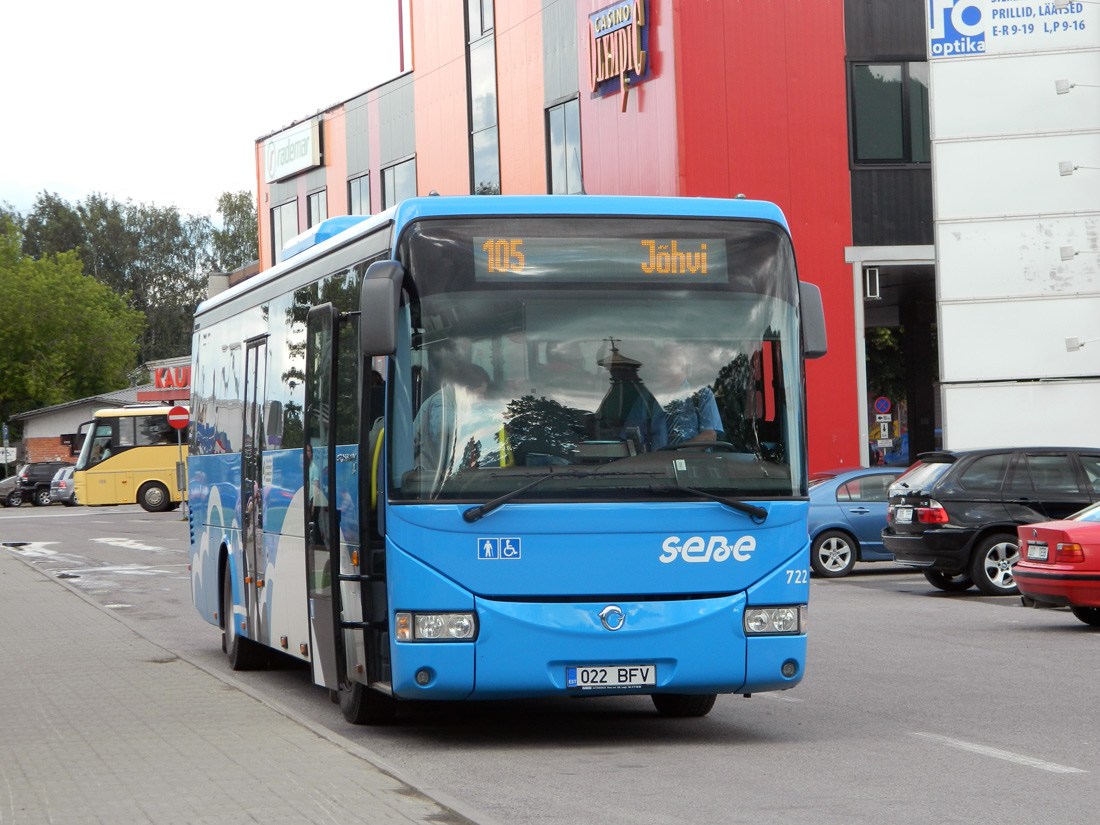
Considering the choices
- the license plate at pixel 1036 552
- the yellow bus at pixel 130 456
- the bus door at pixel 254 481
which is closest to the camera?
the bus door at pixel 254 481

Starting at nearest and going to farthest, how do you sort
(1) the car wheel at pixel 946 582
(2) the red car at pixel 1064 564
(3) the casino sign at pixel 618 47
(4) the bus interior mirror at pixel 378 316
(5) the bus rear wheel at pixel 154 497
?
(4) the bus interior mirror at pixel 378 316
(2) the red car at pixel 1064 564
(1) the car wheel at pixel 946 582
(3) the casino sign at pixel 618 47
(5) the bus rear wheel at pixel 154 497

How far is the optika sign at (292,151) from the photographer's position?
48938 millimetres

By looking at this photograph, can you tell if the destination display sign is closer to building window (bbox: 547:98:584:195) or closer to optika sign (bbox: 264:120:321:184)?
building window (bbox: 547:98:584:195)

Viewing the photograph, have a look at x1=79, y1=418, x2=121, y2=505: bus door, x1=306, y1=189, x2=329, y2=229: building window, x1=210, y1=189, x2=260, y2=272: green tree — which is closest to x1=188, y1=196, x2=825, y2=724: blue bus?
x1=306, y1=189, x2=329, y2=229: building window

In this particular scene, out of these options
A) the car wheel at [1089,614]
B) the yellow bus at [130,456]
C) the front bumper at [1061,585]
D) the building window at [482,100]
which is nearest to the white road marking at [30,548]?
the building window at [482,100]

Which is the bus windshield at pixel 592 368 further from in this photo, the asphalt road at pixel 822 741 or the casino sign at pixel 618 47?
the casino sign at pixel 618 47

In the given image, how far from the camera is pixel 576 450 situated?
27.9 ft

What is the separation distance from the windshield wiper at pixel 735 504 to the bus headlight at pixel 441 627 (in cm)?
127

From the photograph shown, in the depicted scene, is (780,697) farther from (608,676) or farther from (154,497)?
(154,497)

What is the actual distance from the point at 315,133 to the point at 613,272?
136 ft

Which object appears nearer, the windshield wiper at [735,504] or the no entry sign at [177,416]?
the windshield wiper at [735,504]

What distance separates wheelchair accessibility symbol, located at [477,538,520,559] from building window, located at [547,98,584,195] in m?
25.3

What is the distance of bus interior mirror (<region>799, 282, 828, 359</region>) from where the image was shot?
358 inches

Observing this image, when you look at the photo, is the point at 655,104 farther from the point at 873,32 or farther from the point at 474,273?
the point at 474,273
